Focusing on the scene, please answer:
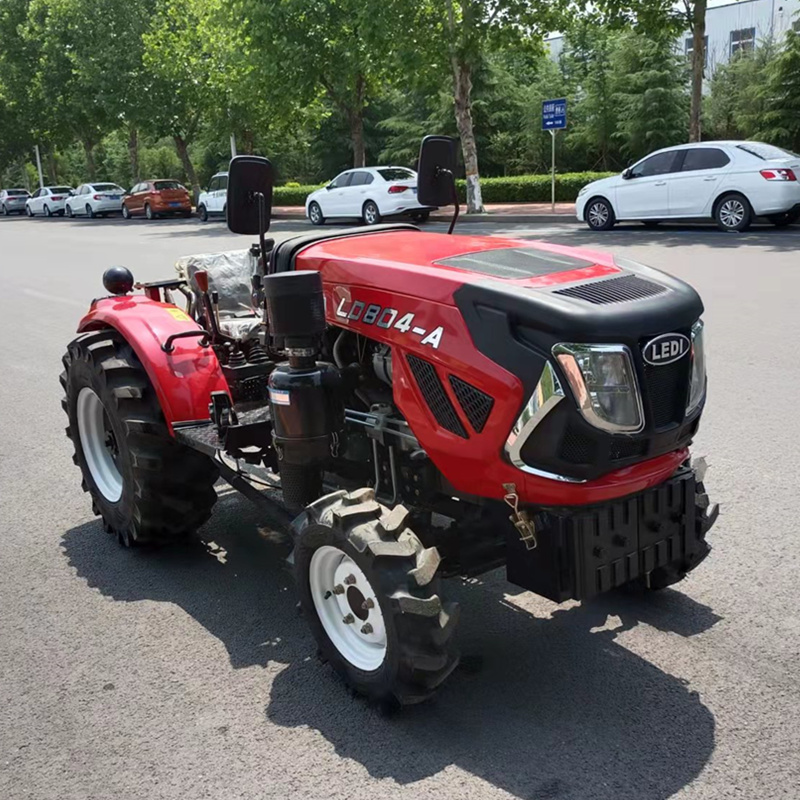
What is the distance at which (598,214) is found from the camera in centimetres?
1966

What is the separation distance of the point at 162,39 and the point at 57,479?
34.6 metres

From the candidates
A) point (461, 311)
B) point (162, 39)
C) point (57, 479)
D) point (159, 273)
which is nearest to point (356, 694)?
point (461, 311)

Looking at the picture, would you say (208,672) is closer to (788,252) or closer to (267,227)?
(267,227)

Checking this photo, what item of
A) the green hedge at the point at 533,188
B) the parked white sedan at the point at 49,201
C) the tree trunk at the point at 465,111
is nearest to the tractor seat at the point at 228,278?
the tree trunk at the point at 465,111

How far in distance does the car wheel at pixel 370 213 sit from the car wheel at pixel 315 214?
199 centimetres

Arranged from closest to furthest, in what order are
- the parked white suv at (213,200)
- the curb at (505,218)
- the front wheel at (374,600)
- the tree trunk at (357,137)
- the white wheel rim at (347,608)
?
the front wheel at (374,600), the white wheel rim at (347,608), the curb at (505,218), the tree trunk at (357,137), the parked white suv at (213,200)

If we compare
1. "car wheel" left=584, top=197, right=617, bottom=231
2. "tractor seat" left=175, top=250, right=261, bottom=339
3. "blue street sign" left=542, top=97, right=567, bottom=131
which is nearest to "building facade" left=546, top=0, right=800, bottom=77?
"blue street sign" left=542, top=97, right=567, bottom=131

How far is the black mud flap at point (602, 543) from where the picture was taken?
317cm

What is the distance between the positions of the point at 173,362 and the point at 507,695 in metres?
2.21

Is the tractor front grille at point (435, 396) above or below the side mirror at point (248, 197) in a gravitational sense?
below

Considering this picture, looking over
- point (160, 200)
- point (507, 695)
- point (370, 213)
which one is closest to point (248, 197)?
point (507, 695)

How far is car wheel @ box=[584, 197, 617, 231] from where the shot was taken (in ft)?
63.8

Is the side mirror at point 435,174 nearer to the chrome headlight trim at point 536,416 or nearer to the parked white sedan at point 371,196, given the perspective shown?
the chrome headlight trim at point 536,416

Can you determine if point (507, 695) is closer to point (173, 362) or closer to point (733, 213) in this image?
point (173, 362)
